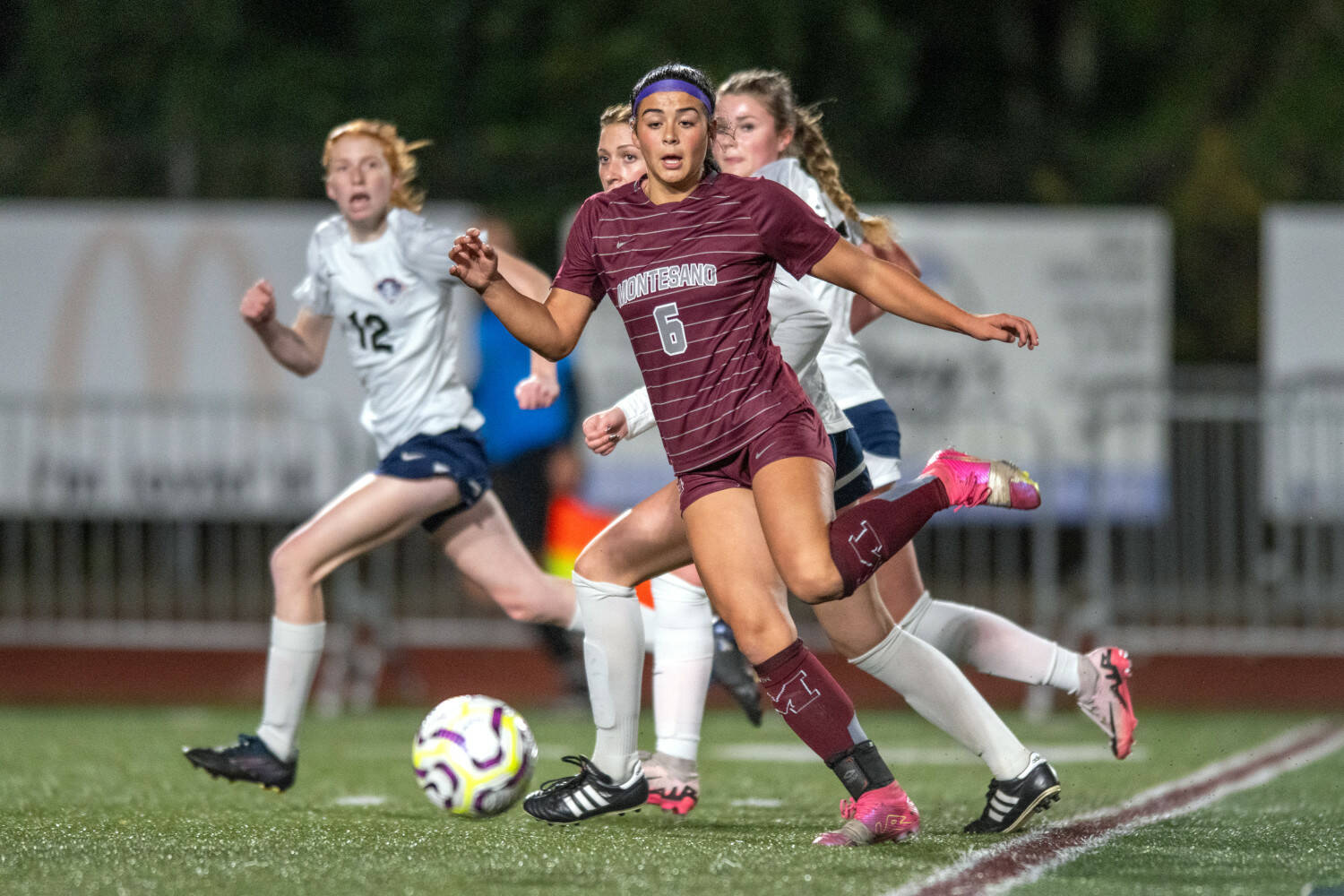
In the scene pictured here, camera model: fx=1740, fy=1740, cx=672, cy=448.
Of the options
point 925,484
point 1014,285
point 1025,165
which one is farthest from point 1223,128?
point 925,484

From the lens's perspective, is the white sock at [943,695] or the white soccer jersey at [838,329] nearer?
the white sock at [943,695]

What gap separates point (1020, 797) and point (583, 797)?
115 centimetres

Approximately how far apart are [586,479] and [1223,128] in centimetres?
910

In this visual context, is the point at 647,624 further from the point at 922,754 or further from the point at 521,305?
the point at 922,754

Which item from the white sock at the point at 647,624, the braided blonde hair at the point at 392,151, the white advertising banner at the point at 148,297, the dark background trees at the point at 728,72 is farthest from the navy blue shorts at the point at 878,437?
the dark background trees at the point at 728,72

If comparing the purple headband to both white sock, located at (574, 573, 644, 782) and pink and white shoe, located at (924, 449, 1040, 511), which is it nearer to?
pink and white shoe, located at (924, 449, 1040, 511)

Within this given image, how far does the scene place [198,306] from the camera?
14172mm

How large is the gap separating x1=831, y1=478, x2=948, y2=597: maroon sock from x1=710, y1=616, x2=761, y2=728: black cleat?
143 cm

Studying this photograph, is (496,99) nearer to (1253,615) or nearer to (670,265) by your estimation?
(1253,615)

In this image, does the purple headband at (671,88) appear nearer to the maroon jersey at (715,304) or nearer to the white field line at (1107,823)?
the maroon jersey at (715,304)

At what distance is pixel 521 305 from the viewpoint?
4145mm

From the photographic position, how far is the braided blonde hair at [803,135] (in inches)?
199

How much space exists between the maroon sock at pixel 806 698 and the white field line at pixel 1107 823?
42 cm

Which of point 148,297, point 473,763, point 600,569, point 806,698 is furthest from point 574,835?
point 148,297
